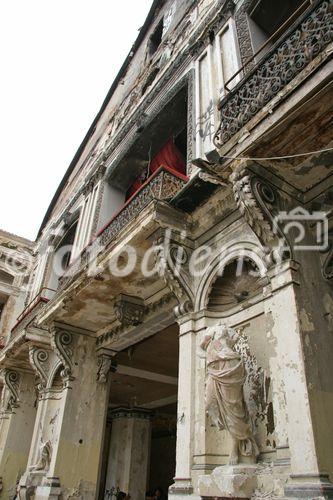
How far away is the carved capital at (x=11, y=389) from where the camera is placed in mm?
11766

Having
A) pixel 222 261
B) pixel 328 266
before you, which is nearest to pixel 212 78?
pixel 222 261

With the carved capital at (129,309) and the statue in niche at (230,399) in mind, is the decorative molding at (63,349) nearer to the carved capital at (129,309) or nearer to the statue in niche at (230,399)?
the carved capital at (129,309)

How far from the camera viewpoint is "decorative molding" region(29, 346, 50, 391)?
956cm

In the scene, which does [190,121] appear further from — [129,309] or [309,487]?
[309,487]

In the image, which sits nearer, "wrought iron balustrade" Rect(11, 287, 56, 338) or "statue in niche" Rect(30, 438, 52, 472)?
"statue in niche" Rect(30, 438, 52, 472)

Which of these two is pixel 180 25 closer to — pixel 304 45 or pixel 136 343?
pixel 304 45

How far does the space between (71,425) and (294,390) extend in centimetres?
575

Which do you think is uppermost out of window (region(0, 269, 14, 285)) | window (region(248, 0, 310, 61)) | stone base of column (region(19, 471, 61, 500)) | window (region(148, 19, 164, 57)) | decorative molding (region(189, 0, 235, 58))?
window (region(148, 19, 164, 57))

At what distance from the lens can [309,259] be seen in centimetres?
436

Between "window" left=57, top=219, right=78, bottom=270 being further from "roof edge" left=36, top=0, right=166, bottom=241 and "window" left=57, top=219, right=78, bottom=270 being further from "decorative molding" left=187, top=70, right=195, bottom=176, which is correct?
"decorative molding" left=187, top=70, right=195, bottom=176

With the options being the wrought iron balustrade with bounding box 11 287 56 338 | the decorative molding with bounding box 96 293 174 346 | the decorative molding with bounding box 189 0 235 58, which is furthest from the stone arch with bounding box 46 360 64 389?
the decorative molding with bounding box 189 0 235 58

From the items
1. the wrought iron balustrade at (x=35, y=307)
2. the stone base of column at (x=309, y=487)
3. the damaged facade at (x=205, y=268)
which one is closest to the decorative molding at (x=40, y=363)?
the damaged facade at (x=205, y=268)

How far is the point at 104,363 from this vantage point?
28.9 feet

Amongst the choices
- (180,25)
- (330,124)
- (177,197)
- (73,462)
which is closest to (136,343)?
(73,462)
